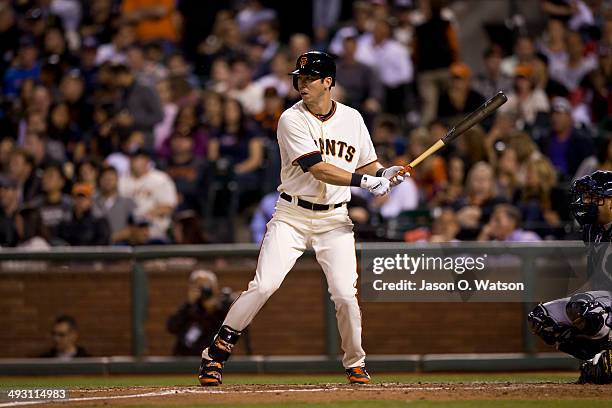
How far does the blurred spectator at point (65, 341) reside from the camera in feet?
33.8

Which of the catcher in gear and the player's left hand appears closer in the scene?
the catcher in gear

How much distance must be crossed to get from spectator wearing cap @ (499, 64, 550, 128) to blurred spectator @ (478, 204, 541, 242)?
2503mm

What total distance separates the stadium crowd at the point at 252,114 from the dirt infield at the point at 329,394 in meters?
3.32

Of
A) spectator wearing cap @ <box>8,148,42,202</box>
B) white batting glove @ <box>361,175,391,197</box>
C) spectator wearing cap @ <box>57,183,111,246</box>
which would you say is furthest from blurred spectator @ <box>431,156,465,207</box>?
white batting glove @ <box>361,175,391,197</box>

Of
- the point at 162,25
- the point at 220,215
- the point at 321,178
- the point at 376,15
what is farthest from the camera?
the point at 162,25

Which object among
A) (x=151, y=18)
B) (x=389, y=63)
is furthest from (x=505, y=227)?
(x=151, y=18)

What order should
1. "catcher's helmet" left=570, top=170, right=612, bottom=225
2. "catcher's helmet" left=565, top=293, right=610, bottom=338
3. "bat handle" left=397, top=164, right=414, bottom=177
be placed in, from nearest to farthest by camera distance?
1. "catcher's helmet" left=565, top=293, right=610, bottom=338
2. "catcher's helmet" left=570, top=170, right=612, bottom=225
3. "bat handle" left=397, top=164, right=414, bottom=177

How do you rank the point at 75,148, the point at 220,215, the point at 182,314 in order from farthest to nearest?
the point at 75,148 < the point at 220,215 < the point at 182,314

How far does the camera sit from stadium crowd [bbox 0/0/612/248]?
1110 cm

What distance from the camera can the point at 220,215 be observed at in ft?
39.8

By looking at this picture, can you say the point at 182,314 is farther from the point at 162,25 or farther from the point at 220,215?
the point at 162,25

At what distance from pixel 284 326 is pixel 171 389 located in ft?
10.3

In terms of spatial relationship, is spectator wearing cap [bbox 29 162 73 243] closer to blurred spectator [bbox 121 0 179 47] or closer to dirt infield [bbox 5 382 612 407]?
blurred spectator [bbox 121 0 179 47]

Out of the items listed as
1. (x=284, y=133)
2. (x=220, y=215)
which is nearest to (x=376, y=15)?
(x=220, y=215)
